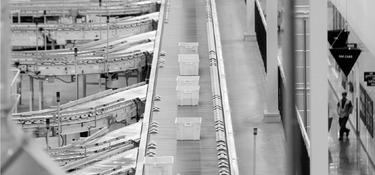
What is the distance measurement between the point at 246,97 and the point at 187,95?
11.8ft

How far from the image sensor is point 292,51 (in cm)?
195

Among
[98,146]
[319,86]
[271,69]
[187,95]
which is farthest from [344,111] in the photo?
[319,86]

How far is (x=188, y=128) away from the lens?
14.4 m

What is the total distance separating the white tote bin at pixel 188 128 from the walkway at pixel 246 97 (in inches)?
37.0

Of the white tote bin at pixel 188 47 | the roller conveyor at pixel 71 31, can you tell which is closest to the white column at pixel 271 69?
the white tote bin at pixel 188 47

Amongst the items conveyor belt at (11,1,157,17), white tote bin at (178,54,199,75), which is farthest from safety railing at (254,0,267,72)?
conveyor belt at (11,1,157,17)

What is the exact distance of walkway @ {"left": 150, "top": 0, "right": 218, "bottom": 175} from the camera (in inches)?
531

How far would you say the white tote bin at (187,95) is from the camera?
54.9 feet

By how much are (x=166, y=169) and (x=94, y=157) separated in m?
4.74

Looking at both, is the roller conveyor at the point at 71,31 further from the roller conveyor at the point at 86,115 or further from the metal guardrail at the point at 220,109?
the roller conveyor at the point at 86,115

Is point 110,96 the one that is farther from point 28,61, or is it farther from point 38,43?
point 38,43

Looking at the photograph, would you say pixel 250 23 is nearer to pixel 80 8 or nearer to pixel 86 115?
pixel 86 115

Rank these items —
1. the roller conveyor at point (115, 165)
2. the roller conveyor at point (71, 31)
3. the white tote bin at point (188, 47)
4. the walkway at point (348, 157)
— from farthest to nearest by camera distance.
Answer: the roller conveyor at point (71, 31), the white tote bin at point (188, 47), the walkway at point (348, 157), the roller conveyor at point (115, 165)

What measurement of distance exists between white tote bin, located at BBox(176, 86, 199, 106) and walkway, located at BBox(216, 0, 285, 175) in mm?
1007
